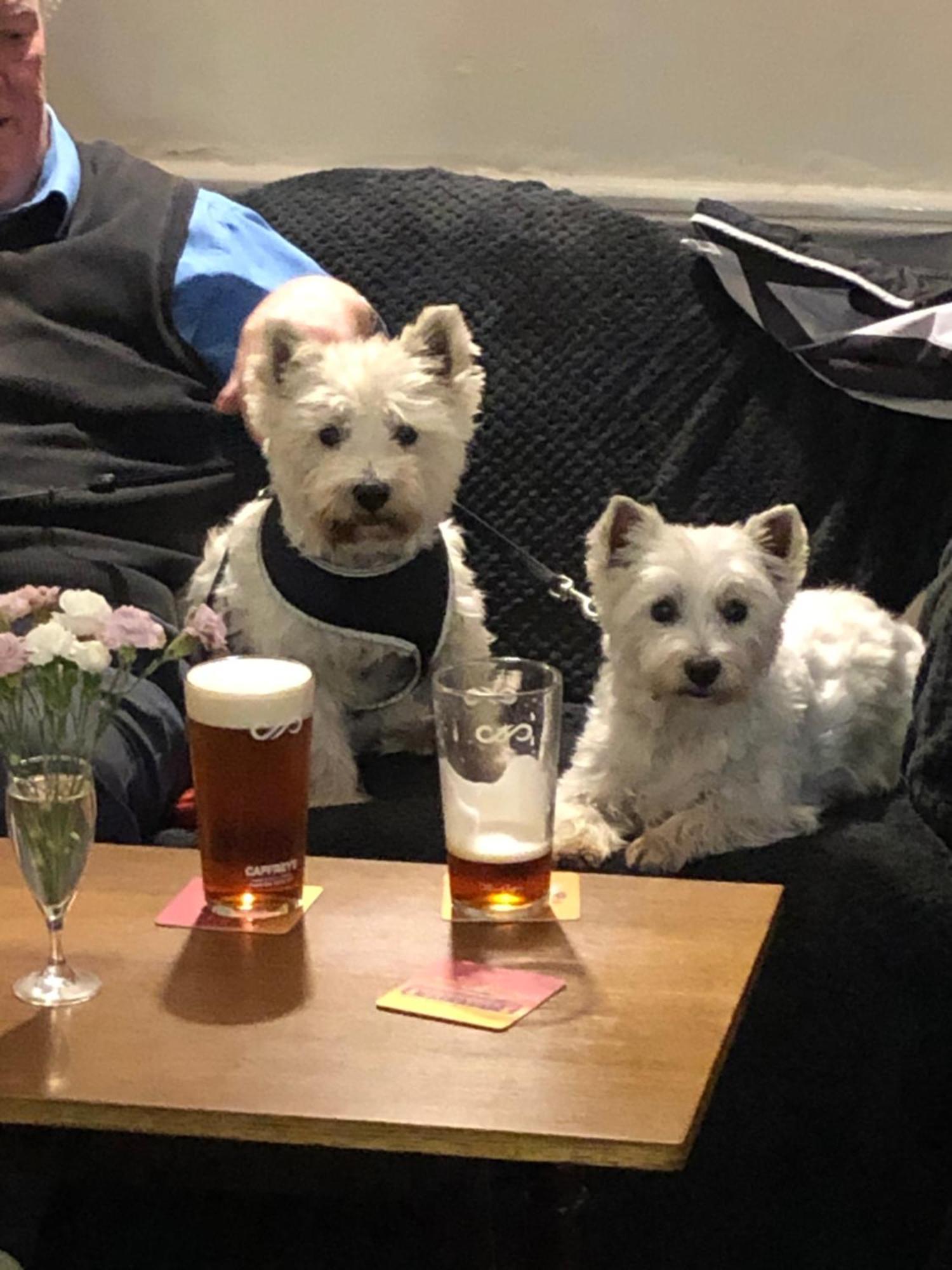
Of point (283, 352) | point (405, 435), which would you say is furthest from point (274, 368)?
point (405, 435)

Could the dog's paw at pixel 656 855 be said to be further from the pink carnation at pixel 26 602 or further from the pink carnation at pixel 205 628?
the pink carnation at pixel 26 602

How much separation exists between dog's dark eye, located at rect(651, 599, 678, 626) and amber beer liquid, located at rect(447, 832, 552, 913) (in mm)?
624

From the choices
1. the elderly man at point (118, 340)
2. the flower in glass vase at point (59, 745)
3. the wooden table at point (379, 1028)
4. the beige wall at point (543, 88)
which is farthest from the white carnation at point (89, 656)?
the beige wall at point (543, 88)

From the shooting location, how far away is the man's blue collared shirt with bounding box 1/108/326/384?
7.80 feet

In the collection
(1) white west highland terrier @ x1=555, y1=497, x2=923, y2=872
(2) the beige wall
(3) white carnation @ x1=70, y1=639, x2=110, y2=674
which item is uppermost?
(2) the beige wall

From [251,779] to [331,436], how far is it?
0.81 m

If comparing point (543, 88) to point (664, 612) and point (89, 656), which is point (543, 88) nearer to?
point (664, 612)

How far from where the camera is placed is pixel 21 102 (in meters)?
Result: 2.39

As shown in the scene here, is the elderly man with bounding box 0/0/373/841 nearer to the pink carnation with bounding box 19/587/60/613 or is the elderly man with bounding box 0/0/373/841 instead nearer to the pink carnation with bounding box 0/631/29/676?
the pink carnation with bounding box 19/587/60/613

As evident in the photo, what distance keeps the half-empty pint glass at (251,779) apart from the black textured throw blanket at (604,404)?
42.8 inches

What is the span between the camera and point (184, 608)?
2293 mm

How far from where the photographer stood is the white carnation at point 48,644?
1219 millimetres

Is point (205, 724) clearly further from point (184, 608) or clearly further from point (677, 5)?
point (677, 5)

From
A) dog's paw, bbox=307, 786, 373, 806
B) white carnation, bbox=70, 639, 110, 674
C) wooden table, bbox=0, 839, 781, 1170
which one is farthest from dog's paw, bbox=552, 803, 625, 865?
white carnation, bbox=70, 639, 110, 674
